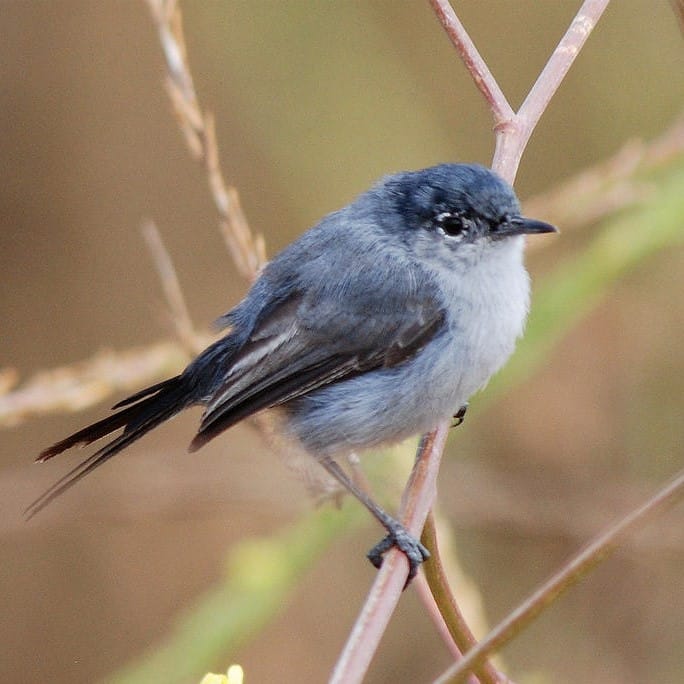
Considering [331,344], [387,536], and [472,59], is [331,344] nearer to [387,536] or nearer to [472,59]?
[387,536]

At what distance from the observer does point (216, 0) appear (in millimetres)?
4922

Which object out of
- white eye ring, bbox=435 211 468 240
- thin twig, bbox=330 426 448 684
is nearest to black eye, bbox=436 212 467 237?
white eye ring, bbox=435 211 468 240

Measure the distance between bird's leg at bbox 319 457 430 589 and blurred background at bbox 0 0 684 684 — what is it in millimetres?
92

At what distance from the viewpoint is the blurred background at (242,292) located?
400 cm

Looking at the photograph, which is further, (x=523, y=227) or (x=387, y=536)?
(x=523, y=227)

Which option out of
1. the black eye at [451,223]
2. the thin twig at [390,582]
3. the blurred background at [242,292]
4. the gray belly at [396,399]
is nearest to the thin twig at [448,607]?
the thin twig at [390,582]

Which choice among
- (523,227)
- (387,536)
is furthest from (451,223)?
(387,536)

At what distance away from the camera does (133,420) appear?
282cm

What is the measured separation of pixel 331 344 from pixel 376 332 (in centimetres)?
12

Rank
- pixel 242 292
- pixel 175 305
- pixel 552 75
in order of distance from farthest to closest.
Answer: pixel 242 292 → pixel 175 305 → pixel 552 75

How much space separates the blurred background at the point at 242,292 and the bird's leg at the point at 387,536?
9cm

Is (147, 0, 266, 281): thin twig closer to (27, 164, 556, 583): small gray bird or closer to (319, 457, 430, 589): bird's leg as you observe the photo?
(27, 164, 556, 583): small gray bird

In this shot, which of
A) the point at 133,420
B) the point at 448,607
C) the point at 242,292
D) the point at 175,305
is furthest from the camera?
the point at 242,292

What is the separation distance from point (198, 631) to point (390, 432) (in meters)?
0.77
